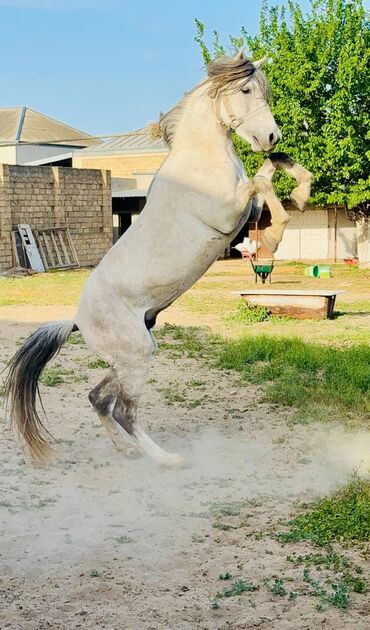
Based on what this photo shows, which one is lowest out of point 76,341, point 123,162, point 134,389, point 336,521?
point 76,341

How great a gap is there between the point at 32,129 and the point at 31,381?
33.2m

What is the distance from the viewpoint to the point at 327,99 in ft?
77.6

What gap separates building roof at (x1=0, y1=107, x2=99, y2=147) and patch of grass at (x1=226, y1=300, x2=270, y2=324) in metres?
23.6

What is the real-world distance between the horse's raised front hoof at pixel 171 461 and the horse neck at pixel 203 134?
183 cm

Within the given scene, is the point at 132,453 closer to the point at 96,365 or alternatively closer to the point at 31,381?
the point at 31,381

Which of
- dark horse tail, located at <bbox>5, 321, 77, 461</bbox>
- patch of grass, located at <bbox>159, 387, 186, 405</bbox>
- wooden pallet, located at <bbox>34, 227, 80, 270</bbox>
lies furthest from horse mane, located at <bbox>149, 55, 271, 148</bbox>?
wooden pallet, located at <bbox>34, 227, 80, 270</bbox>

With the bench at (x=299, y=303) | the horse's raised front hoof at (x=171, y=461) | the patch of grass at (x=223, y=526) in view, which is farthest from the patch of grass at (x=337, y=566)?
the bench at (x=299, y=303)

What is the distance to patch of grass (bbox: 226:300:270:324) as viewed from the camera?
12547 millimetres

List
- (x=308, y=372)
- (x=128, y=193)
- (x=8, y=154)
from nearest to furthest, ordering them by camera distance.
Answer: (x=308, y=372) → (x=128, y=193) → (x=8, y=154)

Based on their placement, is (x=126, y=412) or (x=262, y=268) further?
(x=262, y=268)

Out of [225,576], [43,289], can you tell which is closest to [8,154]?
[43,289]

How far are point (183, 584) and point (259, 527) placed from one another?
32.7 inches

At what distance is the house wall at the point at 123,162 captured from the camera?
3262cm

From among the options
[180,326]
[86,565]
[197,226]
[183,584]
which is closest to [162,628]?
[183,584]
